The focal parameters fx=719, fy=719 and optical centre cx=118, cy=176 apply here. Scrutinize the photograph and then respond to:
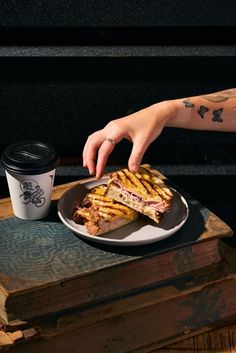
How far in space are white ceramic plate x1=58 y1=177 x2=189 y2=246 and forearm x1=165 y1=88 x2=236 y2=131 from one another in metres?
0.27

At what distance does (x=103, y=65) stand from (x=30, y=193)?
0.67m

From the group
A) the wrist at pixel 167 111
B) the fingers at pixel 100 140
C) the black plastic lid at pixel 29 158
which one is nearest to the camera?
the black plastic lid at pixel 29 158

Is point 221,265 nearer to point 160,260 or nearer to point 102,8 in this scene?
point 160,260

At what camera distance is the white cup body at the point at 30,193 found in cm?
193

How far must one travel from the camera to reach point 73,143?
8.44 ft

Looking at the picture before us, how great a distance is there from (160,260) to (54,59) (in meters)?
0.85

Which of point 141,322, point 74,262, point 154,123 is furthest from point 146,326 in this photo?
point 154,123

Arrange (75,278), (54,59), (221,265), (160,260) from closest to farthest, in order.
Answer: (75,278) < (160,260) < (221,265) < (54,59)

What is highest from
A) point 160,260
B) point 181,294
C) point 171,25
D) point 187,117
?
point 171,25

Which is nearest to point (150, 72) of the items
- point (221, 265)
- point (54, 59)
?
point (54, 59)

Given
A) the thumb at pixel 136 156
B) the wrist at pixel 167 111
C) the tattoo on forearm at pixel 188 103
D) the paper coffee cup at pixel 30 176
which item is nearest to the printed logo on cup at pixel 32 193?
the paper coffee cup at pixel 30 176

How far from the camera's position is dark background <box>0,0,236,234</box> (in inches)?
92.0

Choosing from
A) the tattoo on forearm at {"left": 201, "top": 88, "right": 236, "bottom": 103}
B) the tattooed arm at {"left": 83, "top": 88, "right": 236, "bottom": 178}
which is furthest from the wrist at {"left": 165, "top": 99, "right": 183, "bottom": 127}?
the tattoo on forearm at {"left": 201, "top": 88, "right": 236, "bottom": 103}

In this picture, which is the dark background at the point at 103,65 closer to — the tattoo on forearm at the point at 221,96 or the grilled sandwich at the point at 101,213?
the tattoo on forearm at the point at 221,96
